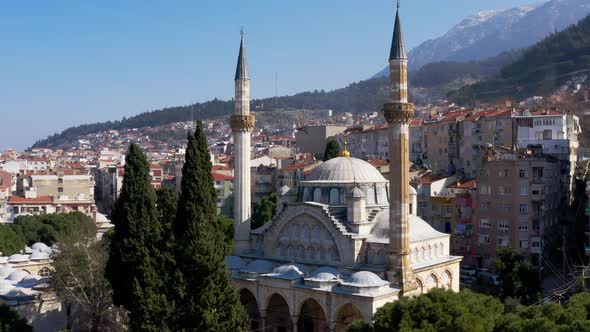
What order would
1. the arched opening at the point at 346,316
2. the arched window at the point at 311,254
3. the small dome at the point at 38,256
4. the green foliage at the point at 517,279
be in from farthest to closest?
the small dome at the point at 38,256, the green foliage at the point at 517,279, the arched window at the point at 311,254, the arched opening at the point at 346,316

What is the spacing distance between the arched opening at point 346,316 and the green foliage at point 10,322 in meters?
9.71

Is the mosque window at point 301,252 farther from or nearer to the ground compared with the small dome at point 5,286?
farther from the ground

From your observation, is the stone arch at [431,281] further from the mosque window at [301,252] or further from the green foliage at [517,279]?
the mosque window at [301,252]

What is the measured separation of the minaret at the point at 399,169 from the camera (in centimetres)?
2117

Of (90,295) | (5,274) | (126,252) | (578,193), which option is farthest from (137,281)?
(578,193)

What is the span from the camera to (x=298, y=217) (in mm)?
24641

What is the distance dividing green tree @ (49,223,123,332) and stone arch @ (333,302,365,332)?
25.5 feet

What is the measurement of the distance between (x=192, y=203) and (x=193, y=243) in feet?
3.57

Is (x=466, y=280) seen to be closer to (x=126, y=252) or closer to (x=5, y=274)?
(x=126, y=252)

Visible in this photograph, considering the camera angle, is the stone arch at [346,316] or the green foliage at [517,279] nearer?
the stone arch at [346,316]

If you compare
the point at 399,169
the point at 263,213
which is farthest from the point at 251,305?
the point at 263,213

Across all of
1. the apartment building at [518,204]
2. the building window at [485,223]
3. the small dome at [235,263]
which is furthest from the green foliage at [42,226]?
the apartment building at [518,204]

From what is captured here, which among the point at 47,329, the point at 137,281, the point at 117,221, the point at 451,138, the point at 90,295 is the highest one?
the point at 451,138

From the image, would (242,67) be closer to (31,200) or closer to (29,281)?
(29,281)
